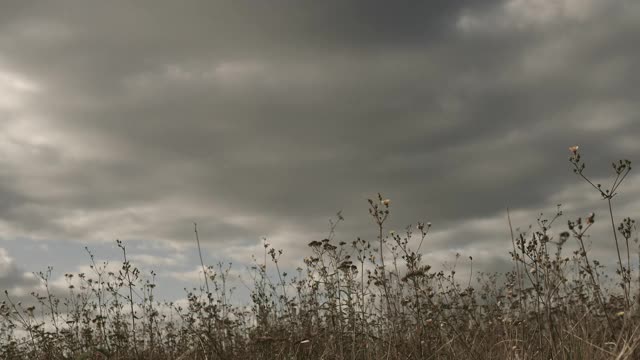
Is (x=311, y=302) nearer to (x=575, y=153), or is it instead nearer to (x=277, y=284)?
(x=277, y=284)

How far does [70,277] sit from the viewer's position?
Answer: 965 centimetres

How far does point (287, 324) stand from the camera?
26.6 feet

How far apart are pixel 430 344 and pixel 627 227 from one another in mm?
2138

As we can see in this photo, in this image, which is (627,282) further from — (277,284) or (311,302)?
(277,284)

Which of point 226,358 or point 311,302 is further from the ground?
point 311,302

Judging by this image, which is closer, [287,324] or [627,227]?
[627,227]

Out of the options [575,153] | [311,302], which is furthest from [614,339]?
[311,302]

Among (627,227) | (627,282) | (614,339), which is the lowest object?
(614,339)

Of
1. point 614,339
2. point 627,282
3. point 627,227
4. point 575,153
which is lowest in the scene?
point 614,339

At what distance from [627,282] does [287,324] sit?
4260mm

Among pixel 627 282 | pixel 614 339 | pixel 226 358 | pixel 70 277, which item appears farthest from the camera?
pixel 70 277

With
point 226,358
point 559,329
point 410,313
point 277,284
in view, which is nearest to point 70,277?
point 277,284

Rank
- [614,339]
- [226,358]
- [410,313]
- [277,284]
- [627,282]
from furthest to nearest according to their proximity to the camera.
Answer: [277,284] < [410,313] < [226,358] < [627,282] < [614,339]

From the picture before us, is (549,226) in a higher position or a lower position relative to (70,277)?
lower
